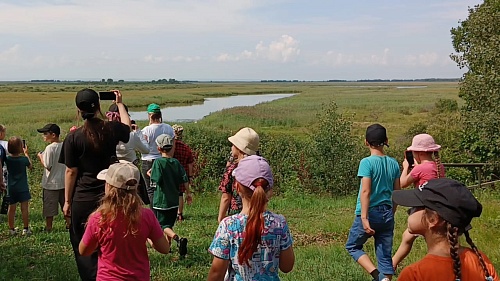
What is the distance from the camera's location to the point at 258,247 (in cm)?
289

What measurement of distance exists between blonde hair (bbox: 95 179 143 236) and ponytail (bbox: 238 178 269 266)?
2.57 ft

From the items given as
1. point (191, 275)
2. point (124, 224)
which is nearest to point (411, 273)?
point (124, 224)

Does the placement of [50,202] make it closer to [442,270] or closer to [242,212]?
[242,212]

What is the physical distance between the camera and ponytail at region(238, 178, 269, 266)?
2.82 metres

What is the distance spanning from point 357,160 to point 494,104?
3.31 metres

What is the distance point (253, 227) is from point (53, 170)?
5.24 metres

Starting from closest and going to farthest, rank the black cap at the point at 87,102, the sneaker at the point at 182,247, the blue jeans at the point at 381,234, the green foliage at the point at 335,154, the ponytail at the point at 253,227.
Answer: the ponytail at the point at 253,227, the black cap at the point at 87,102, the blue jeans at the point at 381,234, the sneaker at the point at 182,247, the green foliage at the point at 335,154

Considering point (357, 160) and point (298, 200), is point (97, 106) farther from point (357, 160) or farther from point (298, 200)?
point (357, 160)

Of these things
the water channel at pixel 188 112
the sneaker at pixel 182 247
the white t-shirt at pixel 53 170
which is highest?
the white t-shirt at pixel 53 170

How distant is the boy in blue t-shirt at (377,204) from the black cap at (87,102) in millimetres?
2276

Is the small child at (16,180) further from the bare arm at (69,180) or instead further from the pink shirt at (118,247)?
the pink shirt at (118,247)

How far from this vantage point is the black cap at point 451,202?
2.23 metres

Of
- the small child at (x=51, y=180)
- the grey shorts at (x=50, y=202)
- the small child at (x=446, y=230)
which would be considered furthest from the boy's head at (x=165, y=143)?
the small child at (x=446, y=230)

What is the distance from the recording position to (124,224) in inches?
128
